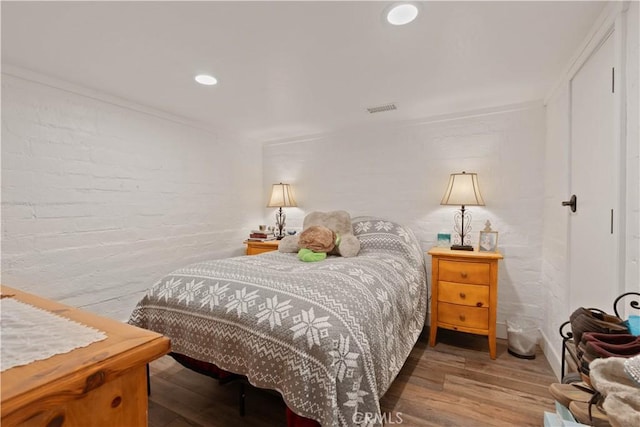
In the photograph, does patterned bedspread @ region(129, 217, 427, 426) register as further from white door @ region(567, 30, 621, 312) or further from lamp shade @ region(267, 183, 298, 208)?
lamp shade @ region(267, 183, 298, 208)

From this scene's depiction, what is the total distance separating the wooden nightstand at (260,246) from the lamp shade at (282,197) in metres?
0.49

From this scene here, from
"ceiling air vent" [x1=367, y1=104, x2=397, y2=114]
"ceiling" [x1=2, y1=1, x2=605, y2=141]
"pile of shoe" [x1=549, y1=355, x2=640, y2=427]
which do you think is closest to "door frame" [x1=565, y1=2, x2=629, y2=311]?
"ceiling" [x1=2, y1=1, x2=605, y2=141]

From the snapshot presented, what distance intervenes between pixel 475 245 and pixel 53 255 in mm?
3415

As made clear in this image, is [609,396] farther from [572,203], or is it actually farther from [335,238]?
[335,238]

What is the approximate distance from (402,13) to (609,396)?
1.58m

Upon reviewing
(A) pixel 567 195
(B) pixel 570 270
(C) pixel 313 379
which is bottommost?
(C) pixel 313 379

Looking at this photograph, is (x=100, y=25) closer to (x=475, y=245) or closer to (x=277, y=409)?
(x=277, y=409)

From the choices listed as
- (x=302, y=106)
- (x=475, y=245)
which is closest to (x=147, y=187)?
(x=302, y=106)

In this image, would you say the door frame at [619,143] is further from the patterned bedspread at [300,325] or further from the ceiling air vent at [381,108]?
the ceiling air vent at [381,108]

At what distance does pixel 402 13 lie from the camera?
4.47 feet

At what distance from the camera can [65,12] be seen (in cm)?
138

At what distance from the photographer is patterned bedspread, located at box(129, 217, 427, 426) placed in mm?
1110

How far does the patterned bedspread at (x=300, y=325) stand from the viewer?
1.11 m

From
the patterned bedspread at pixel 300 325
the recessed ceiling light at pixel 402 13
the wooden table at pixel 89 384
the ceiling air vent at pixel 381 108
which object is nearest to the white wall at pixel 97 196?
the patterned bedspread at pixel 300 325
